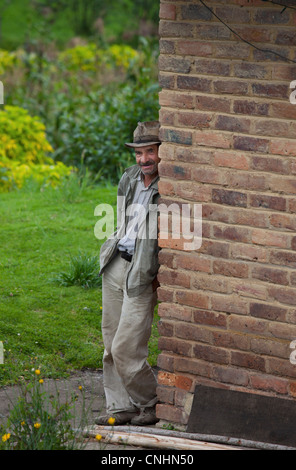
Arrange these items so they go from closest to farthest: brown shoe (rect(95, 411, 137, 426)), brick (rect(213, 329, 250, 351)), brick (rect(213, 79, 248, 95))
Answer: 1. brick (rect(213, 79, 248, 95))
2. brick (rect(213, 329, 250, 351))
3. brown shoe (rect(95, 411, 137, 426))

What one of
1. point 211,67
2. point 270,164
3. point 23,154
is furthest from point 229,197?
point 23,154

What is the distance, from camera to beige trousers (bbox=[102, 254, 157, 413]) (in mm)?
4844

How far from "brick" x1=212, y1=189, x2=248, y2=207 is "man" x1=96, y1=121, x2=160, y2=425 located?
54cm

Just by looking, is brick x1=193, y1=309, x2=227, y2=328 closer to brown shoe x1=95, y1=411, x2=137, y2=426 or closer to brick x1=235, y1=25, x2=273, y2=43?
brown shoe x1=95, y1=411, x2=137, y2=426

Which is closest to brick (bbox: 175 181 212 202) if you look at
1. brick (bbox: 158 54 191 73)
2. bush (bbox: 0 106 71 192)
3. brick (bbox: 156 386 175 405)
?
brick (bbox: 158 54 191 73)

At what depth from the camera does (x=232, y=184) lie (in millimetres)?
4215

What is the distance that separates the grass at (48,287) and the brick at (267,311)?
201 cm

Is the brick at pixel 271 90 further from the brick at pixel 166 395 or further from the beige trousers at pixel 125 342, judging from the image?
the brick at pixel 166 395

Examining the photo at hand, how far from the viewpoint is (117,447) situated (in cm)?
419

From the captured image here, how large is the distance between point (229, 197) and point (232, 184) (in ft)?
0.26

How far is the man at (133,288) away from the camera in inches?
186
